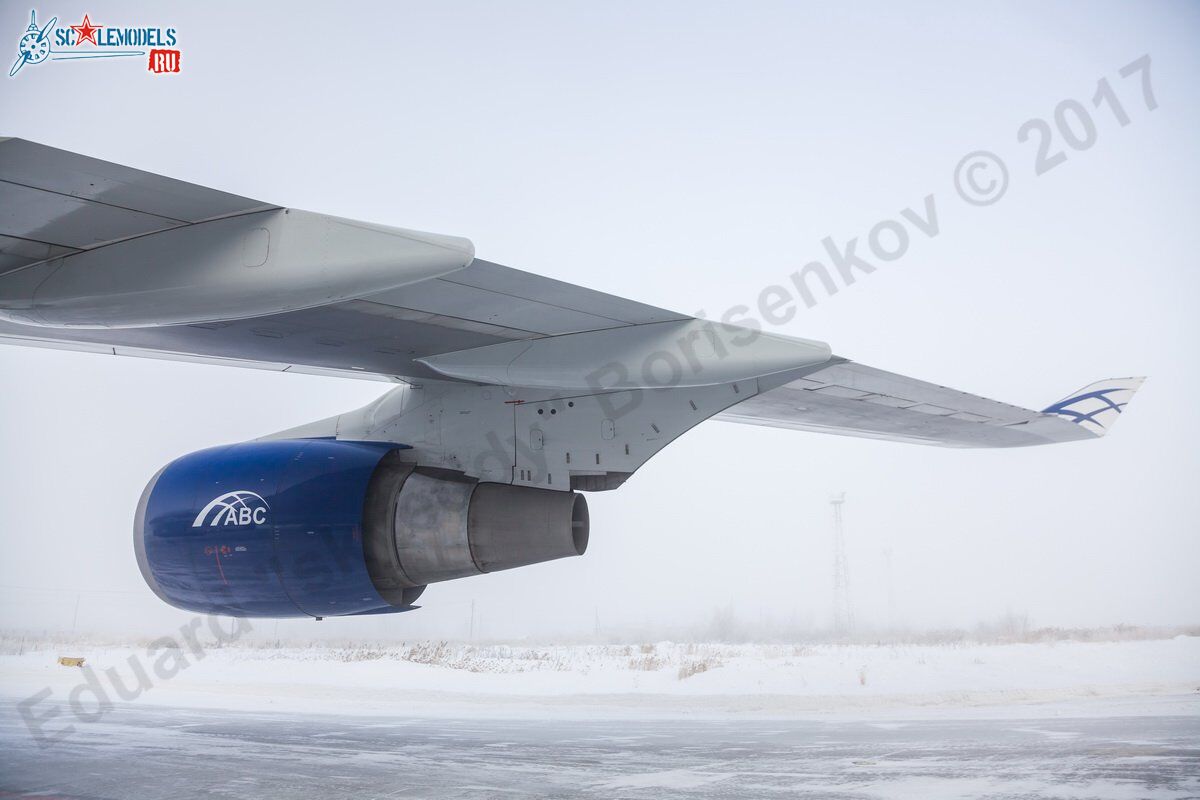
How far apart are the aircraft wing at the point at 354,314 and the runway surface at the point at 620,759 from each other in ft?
10.0

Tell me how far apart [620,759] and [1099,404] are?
5774 millimetres

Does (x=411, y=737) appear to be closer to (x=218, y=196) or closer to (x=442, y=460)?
(x=442, y=460)

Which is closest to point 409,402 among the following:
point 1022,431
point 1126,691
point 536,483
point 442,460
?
point 442,460

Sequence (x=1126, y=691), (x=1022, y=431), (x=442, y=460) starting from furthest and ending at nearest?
(x=1126, y=691) < (x=1022, y=431) < (x=442, y=460)

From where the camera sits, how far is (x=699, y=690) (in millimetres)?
12570

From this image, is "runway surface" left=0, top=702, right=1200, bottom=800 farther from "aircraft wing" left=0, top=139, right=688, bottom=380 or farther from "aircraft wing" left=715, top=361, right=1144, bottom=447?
"aircraft wing" left=0, top=139, right=688, bottom=380

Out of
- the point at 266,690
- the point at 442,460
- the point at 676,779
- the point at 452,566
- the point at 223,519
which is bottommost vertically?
the point at 266,690

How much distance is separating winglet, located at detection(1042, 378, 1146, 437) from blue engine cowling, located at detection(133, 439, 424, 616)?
6.64 m

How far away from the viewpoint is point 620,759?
739 centimetres

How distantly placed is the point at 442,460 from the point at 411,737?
365 centimetres

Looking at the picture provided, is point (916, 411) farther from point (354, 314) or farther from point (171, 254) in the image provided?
point (171, 254)

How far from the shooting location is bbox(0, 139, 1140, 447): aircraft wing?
12.0 ft

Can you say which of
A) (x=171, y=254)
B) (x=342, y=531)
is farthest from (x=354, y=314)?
(x=342, y=531)

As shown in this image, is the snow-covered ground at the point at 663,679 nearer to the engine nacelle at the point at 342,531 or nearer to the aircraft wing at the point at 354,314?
the engine nacelle at the point at 342,531
